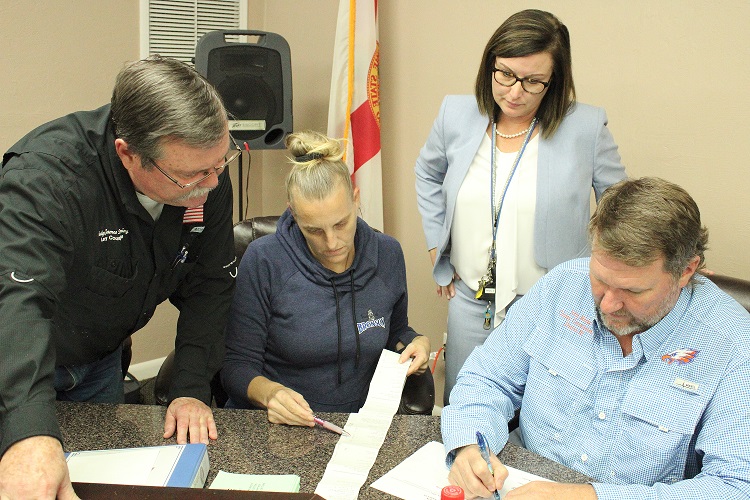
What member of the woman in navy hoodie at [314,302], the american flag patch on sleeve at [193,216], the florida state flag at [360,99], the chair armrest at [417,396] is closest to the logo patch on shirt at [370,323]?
the woman in navy hoodie at [314,302]

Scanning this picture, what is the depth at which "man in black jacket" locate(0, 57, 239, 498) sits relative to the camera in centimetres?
120

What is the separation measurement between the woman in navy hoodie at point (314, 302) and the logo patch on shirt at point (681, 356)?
0.73 meters

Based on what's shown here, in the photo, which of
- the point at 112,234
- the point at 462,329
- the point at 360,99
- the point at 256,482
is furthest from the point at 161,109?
the point at 360,99

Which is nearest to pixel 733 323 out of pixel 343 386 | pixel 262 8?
pixel 343 386

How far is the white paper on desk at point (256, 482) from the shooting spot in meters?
1.36

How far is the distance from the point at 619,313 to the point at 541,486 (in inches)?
15.1

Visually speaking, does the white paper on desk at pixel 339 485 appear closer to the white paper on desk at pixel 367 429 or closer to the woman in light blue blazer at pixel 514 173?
the white paper on desk at pixel 367 429

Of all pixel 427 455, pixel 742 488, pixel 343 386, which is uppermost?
pixel 742 488

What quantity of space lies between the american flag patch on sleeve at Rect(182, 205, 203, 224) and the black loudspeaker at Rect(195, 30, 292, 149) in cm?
159

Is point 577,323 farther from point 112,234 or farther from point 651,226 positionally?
point 112,234

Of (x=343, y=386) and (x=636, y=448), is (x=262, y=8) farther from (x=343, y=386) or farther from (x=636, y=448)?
(x=636, y=448)

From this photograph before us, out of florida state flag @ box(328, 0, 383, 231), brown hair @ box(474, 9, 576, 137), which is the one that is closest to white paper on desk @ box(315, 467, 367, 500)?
brown hair @ box(474, 9, 576, 137)

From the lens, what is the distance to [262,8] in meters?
4.03

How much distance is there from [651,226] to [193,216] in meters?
0.99
